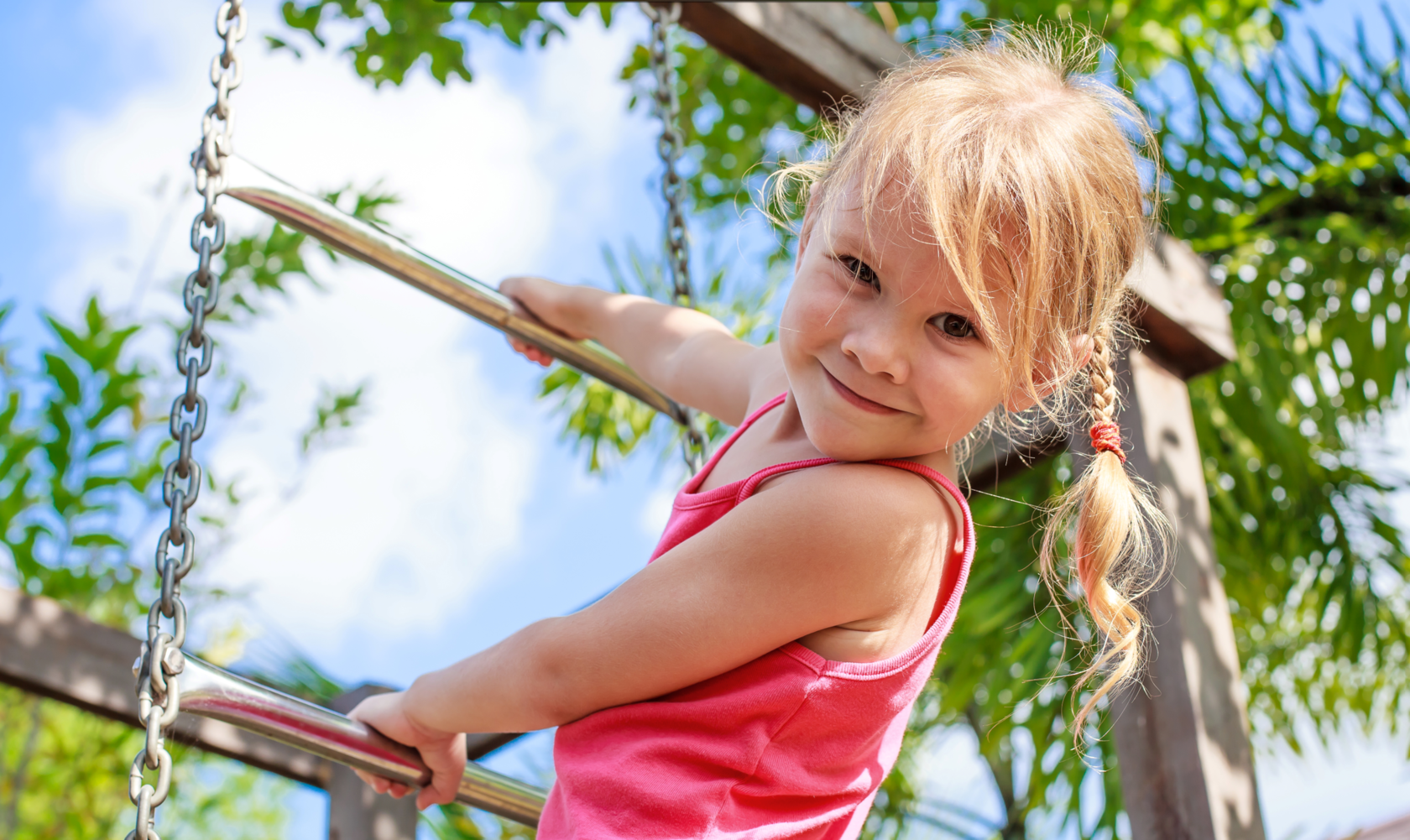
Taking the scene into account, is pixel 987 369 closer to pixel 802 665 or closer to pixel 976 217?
pixel 976 217

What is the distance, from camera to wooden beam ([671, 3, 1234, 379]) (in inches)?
69.1

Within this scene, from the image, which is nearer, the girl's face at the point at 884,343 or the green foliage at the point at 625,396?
the girl's face at the point at 884,343

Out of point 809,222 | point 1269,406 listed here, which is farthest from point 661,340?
point 1269,406

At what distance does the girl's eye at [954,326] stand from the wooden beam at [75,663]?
56.7 inches

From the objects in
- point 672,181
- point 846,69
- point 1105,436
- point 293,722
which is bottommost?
point 293,722

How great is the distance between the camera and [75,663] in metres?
1.86

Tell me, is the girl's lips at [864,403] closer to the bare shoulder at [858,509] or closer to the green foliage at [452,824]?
the bare shoulder at [858,509]

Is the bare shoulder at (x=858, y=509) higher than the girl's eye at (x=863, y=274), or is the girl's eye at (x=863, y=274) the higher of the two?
the girl's eye at (x=863, y=274)

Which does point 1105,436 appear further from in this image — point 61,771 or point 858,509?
point 61,771

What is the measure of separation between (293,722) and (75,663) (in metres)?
1.03

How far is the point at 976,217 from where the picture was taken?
80 centimetres

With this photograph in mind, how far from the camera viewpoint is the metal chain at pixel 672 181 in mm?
1465

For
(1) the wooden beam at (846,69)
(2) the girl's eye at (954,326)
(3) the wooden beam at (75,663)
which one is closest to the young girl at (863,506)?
(2) the girl's eye at (954,326)

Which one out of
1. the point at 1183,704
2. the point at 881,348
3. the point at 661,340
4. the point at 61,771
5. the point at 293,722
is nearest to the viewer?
the point at 881,348
